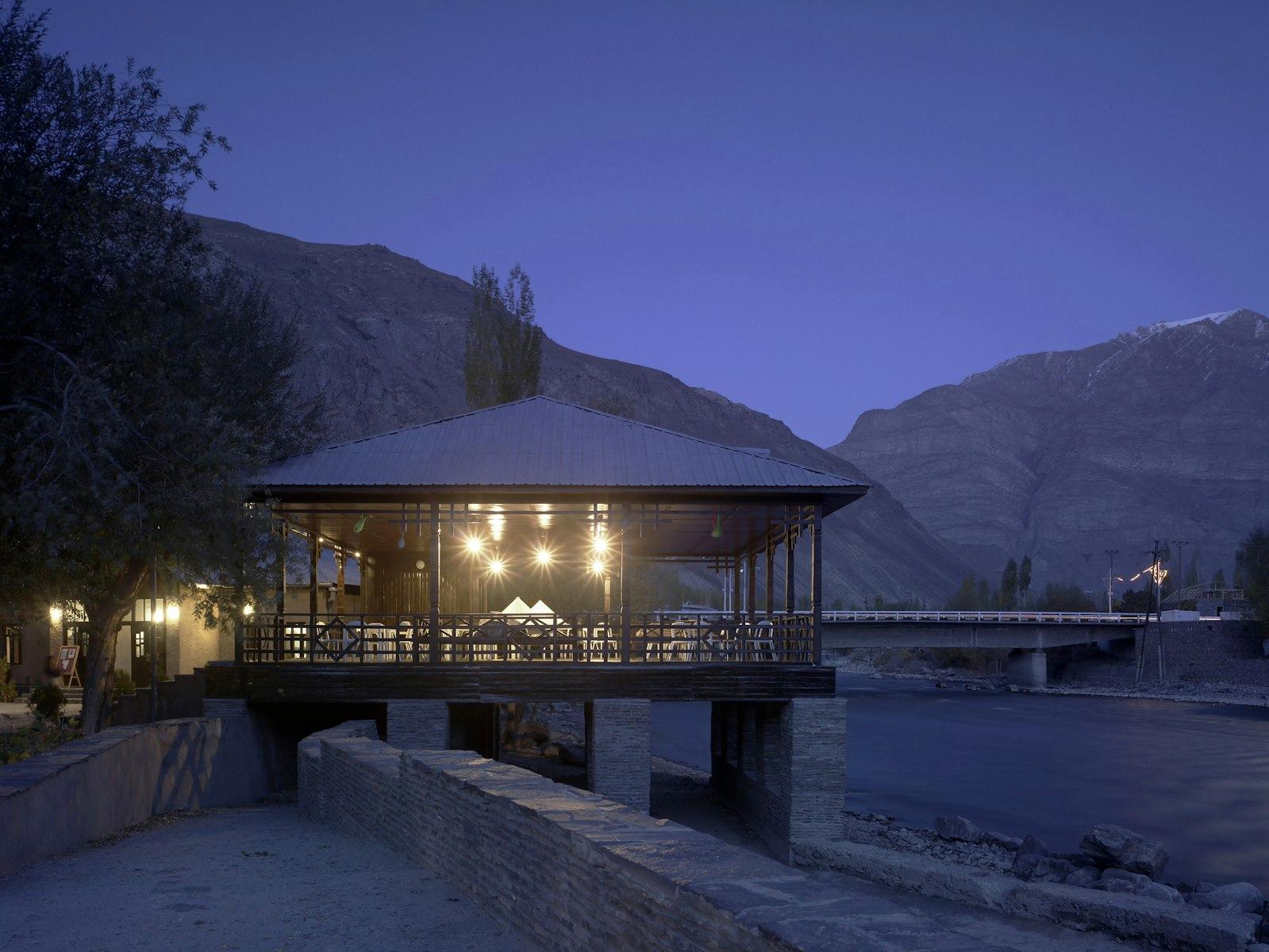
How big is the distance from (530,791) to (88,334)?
10.1 meters

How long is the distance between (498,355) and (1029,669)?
50.2 m

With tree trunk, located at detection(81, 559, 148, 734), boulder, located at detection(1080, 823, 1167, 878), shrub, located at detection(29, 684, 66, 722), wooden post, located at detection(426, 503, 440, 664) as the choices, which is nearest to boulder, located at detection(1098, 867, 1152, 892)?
boulder, located at detection(1080, 823, 1167, 878)

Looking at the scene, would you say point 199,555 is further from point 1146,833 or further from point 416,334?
point 416,334

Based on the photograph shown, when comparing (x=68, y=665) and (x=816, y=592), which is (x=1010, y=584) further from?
(x=816, y=592)

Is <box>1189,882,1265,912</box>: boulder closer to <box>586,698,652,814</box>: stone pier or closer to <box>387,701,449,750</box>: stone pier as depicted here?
<box>586,698,652,814</box>: stone pier

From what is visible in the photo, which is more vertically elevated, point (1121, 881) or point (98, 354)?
point (98, 354)

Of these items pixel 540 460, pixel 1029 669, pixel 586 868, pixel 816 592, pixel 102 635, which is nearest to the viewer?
pixel 586 868

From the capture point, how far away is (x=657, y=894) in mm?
5383

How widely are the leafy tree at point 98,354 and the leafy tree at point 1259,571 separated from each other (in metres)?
67.5

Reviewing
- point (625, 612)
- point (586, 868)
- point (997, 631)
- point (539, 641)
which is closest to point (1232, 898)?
point (625, 612)

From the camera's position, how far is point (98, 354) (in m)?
15.1

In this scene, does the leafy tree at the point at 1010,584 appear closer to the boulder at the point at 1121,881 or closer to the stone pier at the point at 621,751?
the boulder at the point at 1121,881

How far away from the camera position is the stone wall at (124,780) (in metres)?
10.0

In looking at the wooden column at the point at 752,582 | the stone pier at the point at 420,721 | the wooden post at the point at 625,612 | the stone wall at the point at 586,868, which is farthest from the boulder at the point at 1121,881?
the stone wall at the point at 586,868
